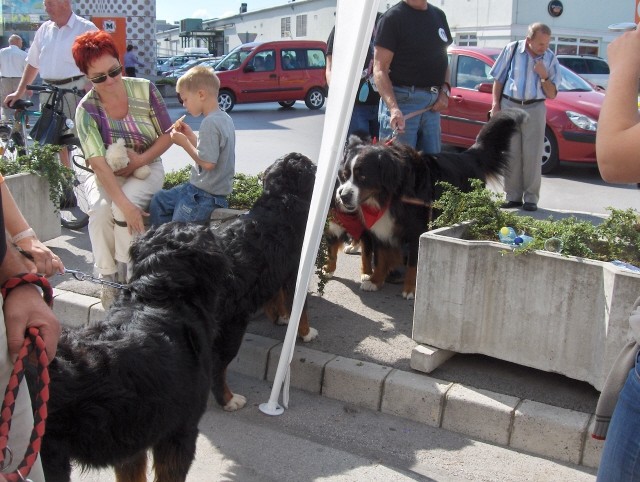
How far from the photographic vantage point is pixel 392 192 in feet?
15.9

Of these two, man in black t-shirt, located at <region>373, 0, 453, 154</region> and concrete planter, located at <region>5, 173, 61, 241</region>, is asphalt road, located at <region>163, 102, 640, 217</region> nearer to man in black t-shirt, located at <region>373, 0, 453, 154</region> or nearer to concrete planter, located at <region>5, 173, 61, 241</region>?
man in black t-shirt, located at <region>373, 0, 453, 154</region>

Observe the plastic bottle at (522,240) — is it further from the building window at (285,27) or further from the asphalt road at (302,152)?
the building window at (285,27)

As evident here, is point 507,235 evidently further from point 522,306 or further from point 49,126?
point 49,126

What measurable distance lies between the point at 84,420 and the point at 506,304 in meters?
2.26

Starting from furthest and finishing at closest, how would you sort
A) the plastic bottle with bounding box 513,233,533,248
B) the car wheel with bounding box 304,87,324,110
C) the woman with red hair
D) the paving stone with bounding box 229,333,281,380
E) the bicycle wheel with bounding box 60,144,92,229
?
the car wheel with bounding box 304,87,324,110 → the bicycle wheel with bounding box 60,144,92,229 → the woman with red hair → the paving stone with bounding box 229,333,281,380 → the plastic bottle with bounding box 513,233,533,248

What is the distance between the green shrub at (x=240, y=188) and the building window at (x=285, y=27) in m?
43.0

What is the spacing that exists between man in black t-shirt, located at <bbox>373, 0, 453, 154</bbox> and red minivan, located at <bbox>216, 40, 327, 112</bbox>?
15.3 meters

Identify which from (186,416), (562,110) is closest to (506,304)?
(186,416)

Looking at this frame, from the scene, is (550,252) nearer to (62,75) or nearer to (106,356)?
(106,356)

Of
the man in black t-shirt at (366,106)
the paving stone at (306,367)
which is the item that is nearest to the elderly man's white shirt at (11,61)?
the man in black t-shirt at (366,106)

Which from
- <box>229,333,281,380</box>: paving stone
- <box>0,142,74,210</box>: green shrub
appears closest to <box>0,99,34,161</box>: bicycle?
<box>0,142,74,210</box>: green shrub

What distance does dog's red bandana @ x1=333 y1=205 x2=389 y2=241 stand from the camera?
4.91 metres

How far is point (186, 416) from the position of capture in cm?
272

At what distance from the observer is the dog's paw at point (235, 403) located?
388 centimetres
